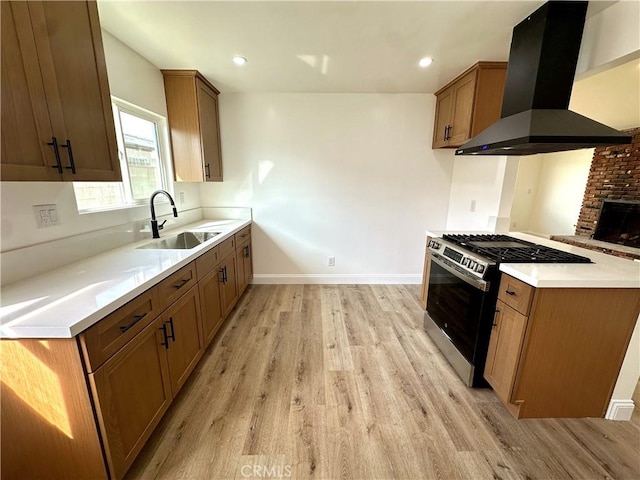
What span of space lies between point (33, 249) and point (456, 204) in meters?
3.86

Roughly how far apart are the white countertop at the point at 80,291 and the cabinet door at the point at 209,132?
1421 mm

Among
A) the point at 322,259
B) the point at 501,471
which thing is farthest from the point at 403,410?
the point at 322,259

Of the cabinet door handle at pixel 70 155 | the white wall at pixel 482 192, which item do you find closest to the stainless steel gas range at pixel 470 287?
the white wall at pixel 482 192

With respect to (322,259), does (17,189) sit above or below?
above

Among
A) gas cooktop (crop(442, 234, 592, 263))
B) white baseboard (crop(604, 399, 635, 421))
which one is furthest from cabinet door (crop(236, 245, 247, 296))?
white baseboard (crop(604, 399, 635, 421))

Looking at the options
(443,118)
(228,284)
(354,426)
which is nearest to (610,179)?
(443,118)

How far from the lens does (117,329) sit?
1.10 meters

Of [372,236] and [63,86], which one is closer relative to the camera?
[63,86]

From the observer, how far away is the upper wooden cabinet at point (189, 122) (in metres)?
2.58

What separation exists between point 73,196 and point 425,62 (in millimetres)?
2917

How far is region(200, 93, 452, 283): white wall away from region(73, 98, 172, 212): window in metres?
0.76

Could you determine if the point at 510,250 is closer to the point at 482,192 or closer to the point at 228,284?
the point at 482,192

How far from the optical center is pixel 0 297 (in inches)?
43.5

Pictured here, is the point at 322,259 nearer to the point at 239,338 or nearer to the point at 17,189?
the point at 239,338
